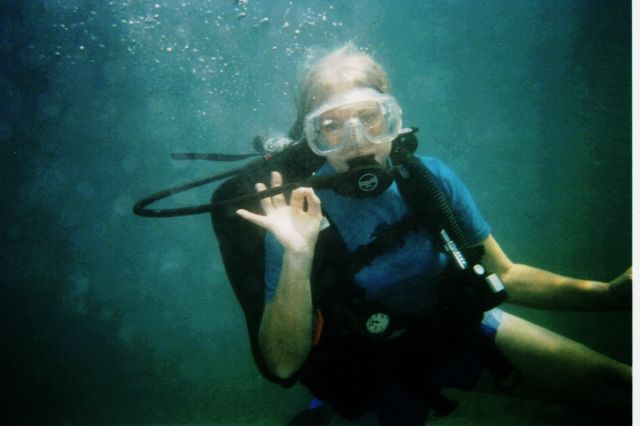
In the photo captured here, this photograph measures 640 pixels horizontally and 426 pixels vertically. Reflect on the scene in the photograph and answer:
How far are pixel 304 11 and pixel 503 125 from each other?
1152 centimetres

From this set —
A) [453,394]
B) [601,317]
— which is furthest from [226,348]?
[601,317]

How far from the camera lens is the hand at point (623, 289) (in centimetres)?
210

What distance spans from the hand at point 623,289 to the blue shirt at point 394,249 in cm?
93

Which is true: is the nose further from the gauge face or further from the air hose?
the gauge face

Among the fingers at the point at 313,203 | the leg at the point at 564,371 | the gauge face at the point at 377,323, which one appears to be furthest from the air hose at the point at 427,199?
the leg at the point at 564,371

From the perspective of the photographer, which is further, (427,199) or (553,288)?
(553,288)

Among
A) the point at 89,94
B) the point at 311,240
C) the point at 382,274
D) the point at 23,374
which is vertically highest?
the point at 89,94

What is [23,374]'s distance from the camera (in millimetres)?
A: 17188

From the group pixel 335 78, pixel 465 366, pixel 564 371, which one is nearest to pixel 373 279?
pixel 465 366

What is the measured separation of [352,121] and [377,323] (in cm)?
124

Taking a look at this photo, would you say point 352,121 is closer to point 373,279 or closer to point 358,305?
point 373,279

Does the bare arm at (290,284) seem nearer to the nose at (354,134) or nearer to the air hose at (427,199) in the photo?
the nose at (354,134)

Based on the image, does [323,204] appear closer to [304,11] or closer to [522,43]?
[304,11]

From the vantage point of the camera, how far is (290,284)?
167cm
